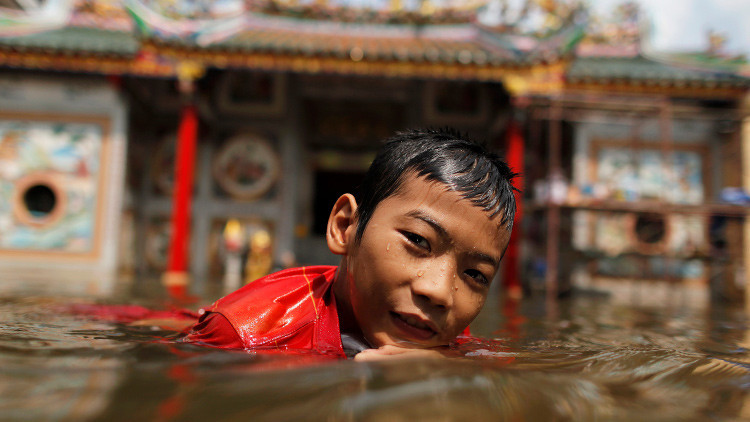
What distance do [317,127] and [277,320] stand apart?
9.70 metres

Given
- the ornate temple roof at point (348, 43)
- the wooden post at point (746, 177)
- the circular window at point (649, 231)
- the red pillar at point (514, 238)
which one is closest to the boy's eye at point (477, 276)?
the red pillar at point (514, 238)

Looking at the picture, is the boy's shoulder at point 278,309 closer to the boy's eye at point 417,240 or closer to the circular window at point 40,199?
the boy's eye at point 417,240

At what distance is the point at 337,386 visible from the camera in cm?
76

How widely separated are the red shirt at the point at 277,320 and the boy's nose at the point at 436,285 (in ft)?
0.87

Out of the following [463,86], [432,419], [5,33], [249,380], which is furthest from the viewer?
[463,86]

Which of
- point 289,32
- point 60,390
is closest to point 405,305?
point 60,390

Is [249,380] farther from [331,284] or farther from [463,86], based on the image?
[463,86]

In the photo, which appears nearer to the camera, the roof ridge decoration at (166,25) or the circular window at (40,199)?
the roof ridge decoration at (166,25)

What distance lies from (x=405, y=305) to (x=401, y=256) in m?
0.11

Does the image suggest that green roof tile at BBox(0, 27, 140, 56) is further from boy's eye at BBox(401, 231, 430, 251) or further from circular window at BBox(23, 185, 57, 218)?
boy's eye at BBox(401, 231, 430, 251)

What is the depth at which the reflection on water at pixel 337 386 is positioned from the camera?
64cm

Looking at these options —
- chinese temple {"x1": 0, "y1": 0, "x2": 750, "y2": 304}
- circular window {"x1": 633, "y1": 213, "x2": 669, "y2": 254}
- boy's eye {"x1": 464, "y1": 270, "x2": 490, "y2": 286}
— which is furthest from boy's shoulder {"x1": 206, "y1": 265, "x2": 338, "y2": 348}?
circular window {"x1": 633, "y1": 213, "x2": 669, "y2": 254}

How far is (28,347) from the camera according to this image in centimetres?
119

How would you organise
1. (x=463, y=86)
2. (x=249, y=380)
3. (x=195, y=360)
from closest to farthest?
(x=249, y=380) → (x=195, y=360) → (x=463, y=86)
